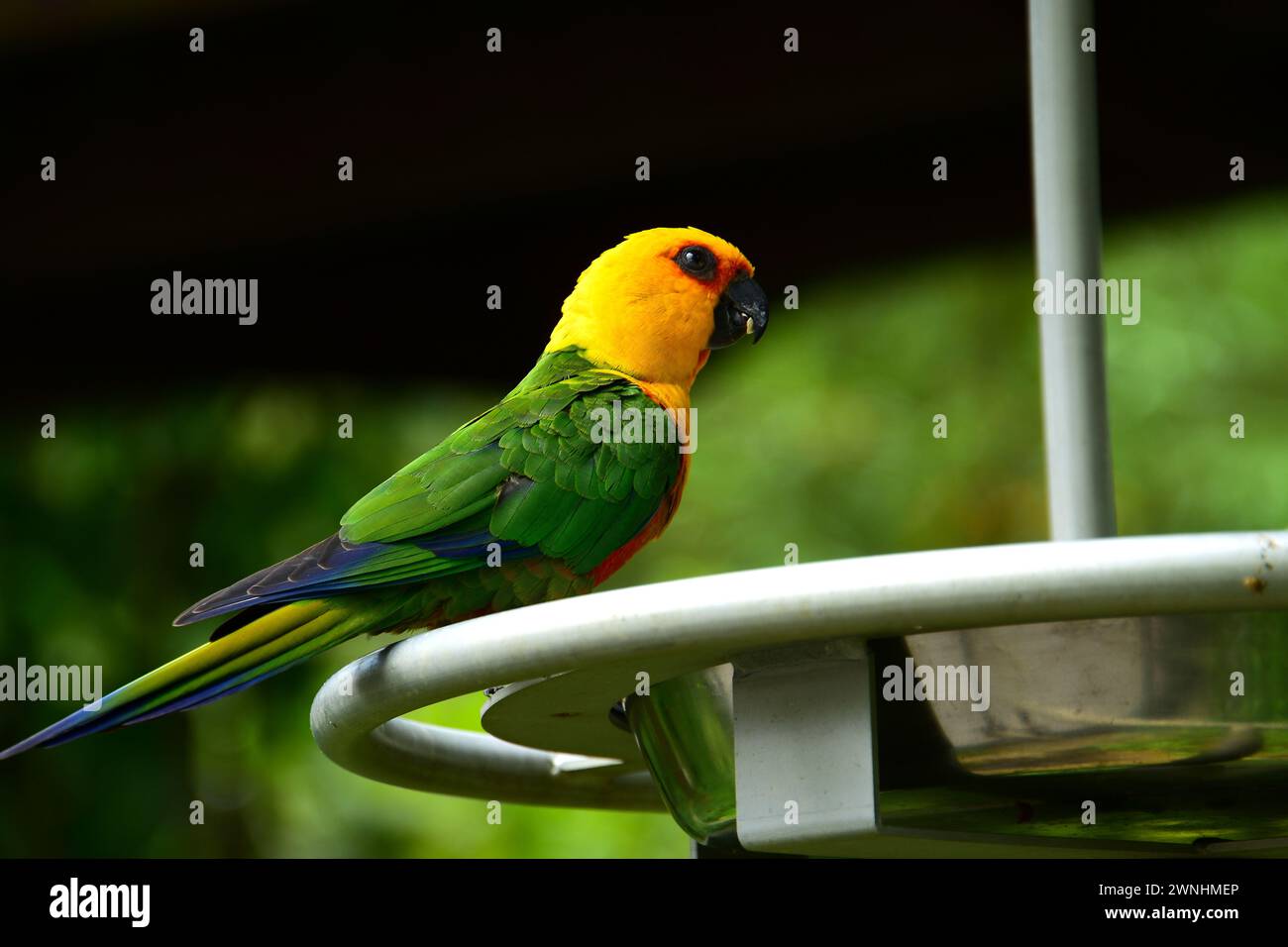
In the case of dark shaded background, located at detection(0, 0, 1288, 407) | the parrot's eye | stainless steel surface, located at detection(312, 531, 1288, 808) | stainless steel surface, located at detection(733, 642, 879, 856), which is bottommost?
stainless steel surface, located at detection(733, 642, 879, 856)

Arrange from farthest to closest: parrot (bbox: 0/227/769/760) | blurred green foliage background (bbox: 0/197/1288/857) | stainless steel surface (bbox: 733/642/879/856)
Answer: blurred green foliage background (bbox: 0/197/1288/857)
parrot (bbox: 0/227/769/760)
stainless steel surface (bbox: 733/642/879/856)

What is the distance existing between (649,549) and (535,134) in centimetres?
422

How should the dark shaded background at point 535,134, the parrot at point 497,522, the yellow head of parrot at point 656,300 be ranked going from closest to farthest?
1. the parrot at point 497,522
2. the dark shaded background at point 535,134
3. the yellow head of parrot at point 656,300

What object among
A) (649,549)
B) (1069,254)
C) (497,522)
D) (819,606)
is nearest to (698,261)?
(497,522)

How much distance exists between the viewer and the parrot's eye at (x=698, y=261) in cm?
299

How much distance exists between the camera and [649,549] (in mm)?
6586

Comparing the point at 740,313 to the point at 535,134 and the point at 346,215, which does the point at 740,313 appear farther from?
the point at 346,215

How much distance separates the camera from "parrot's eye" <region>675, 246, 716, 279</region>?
9.81ft

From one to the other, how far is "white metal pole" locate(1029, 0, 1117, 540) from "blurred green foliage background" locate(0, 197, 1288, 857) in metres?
1.39

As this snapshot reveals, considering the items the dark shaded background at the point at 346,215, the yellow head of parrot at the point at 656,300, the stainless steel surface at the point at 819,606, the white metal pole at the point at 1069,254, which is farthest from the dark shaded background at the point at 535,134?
the stainless steel surface at the point at 819,606

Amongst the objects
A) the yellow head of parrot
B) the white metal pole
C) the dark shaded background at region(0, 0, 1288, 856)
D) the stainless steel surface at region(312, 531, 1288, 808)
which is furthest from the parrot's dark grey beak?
the stainless steel surface at region(312, 531, 1288, 808)

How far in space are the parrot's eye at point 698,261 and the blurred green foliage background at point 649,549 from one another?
19 cm

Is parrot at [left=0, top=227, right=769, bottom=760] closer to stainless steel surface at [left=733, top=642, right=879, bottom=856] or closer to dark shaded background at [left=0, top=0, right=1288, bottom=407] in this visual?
dark shaded background at [left=0, top=0, right=1288, bottom=407]

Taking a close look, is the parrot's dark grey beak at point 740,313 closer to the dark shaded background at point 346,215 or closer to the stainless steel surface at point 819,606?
the dark shaded background at point 346,215
